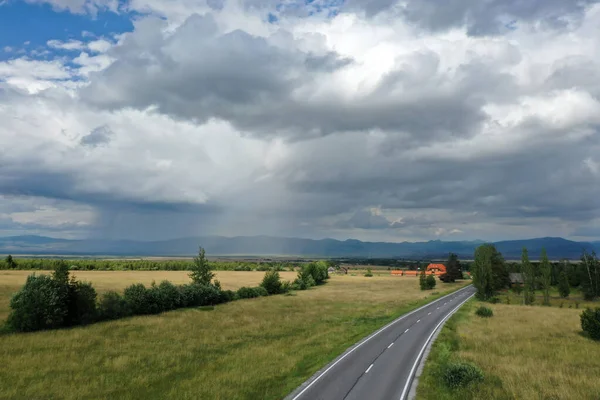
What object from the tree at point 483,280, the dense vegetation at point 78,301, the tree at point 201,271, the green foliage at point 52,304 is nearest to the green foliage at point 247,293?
the tree at point 201,271

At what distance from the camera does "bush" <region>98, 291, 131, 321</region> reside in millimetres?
49969

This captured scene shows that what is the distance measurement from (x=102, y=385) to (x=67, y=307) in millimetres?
25311

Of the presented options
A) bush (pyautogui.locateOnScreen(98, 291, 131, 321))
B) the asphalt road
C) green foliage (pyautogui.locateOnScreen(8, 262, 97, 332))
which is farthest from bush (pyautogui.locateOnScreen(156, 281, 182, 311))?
the asphalt road

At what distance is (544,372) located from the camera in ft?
86.6

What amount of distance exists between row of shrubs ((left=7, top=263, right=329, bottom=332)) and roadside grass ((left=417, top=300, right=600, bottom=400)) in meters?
39.7

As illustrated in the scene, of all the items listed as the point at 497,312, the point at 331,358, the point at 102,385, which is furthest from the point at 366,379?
the point at 497,312

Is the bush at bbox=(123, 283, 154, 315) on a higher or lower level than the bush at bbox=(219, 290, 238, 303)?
higher

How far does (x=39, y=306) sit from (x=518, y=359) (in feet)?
154

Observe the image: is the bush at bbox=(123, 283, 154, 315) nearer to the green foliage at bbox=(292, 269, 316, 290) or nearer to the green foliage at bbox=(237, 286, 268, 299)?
the green foliage at bbox=(237, 286, 268, 299)

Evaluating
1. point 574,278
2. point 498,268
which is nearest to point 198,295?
point 498,268

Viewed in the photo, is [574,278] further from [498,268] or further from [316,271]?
[316,271]

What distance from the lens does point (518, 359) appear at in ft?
99.3

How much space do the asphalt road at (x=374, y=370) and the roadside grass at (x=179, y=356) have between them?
1.40 metres

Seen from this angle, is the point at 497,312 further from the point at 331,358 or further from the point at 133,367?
the point at 133,367
